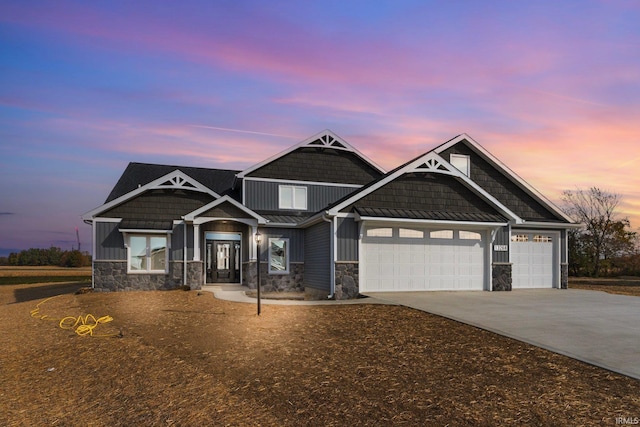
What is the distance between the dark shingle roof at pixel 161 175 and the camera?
82.4 ft

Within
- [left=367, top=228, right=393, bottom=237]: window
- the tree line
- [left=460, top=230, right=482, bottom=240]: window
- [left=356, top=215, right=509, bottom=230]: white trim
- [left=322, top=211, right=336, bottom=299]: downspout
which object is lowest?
the tree line

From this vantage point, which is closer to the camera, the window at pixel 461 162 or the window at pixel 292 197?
the window at pixel 461 162

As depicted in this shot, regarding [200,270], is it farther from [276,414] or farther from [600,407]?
[600,407]

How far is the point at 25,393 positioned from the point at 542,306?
13290mm

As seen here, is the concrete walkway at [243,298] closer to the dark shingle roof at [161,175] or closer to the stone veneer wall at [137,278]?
the stone veneer wall at [137,278]

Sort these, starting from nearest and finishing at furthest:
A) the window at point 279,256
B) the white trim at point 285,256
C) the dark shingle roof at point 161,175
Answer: the white trim at point 285,256 < the window at point 279,256 < the dark shingle roof at point 161,175

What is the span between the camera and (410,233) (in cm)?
1786

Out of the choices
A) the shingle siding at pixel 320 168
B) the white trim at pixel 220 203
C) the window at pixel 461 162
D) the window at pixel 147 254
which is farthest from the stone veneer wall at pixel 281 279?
the window at pixel 461 162

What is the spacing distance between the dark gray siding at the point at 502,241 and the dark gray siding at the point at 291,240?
28.0ft

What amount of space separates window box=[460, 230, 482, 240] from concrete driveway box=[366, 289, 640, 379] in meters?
2.19

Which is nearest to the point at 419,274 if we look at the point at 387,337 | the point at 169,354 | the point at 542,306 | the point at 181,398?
the point at 542,306

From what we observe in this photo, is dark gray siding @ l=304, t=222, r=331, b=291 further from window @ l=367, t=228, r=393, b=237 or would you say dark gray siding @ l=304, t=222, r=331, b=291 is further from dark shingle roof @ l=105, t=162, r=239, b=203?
dark shingle roof @ l=105, t=162, r=239, b=203

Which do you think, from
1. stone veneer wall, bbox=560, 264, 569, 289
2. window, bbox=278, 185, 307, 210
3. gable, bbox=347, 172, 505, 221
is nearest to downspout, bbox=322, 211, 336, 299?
gable, bbox=347, 172, 505, 221

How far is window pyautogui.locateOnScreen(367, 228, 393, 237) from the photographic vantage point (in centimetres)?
1733
